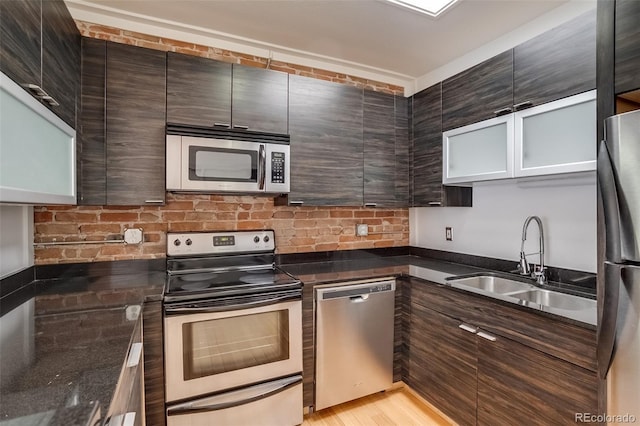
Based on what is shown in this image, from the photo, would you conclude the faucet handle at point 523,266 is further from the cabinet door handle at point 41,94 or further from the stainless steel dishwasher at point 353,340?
the cabinet door handle at point 41,94

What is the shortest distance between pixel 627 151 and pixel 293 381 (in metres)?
1.92

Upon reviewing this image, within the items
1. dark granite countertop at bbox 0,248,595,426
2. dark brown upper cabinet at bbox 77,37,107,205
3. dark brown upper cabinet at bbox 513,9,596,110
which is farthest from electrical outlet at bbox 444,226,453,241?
dark brown upper cabinet at bbox 77,37,107,205

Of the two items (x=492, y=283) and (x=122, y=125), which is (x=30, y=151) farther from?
(x=492, y=283)

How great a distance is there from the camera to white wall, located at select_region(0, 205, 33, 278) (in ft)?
5.24

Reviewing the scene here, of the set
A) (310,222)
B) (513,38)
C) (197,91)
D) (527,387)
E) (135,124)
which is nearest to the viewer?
(527,387)

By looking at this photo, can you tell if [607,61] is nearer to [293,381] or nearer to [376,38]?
[376,38]

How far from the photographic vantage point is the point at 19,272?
172 cm

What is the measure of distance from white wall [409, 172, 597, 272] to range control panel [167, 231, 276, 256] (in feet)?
4.98

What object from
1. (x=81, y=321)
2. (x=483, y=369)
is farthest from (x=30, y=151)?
(x=483, y=369)

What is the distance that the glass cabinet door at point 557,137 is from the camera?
1.57m

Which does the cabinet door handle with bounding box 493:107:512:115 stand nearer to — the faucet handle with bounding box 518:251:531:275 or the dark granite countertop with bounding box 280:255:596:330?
the faucet handle with bounding box 518:251:531:275

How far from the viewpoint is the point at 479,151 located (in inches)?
84.8

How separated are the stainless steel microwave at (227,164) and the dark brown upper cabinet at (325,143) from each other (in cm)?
14

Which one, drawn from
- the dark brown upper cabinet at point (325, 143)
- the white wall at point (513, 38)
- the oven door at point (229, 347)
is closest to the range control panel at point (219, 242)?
the dark brown upper cabinet at point (325, 143)
